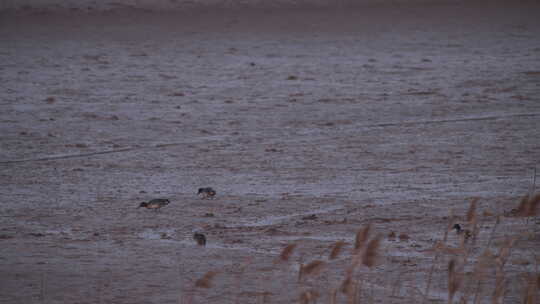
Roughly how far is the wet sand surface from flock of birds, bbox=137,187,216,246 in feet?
0.18

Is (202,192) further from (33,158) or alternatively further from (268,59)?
(268,59)

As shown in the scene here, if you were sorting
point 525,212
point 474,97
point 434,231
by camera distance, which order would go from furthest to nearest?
point 474,97 < point 434,231 < point 525,212

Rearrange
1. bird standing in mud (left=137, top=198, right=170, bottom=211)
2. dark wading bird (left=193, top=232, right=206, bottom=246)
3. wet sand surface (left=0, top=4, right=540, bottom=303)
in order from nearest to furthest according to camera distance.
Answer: wet sand surface (left=0, top=4, right=540, bottom=303) → dark wading bird (left=193, top=232, right=206, bottom=246) → bird standing in mud (left=137, top=198, right=170, bottom=211)

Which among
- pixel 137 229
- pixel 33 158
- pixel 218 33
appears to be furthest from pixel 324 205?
pixel 218 33

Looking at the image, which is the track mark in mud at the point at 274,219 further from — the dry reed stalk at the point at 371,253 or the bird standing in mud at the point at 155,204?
the dry reed stalk at the point at 371,253

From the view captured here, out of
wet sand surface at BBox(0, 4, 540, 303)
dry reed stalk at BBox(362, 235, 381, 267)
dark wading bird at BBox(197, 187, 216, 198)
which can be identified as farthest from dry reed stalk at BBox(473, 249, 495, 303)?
dark wading bird at BBox(197, 187, 216, 198)

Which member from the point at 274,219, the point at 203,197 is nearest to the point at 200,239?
the point at 274,219

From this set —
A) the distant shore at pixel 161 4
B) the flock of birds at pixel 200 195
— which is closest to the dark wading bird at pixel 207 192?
the flock of birds at pixel 200 195

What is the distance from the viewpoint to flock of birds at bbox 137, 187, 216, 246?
16.1ft

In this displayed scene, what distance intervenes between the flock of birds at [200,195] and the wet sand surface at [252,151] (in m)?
0.05

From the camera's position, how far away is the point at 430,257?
15.4 ft

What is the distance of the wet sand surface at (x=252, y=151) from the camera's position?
4512 millimetres

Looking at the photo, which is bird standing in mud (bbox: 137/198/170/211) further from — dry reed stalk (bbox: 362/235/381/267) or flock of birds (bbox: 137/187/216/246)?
dry reed stalk (bbox: 362/235/381/267)

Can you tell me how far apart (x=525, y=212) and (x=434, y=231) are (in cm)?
237
